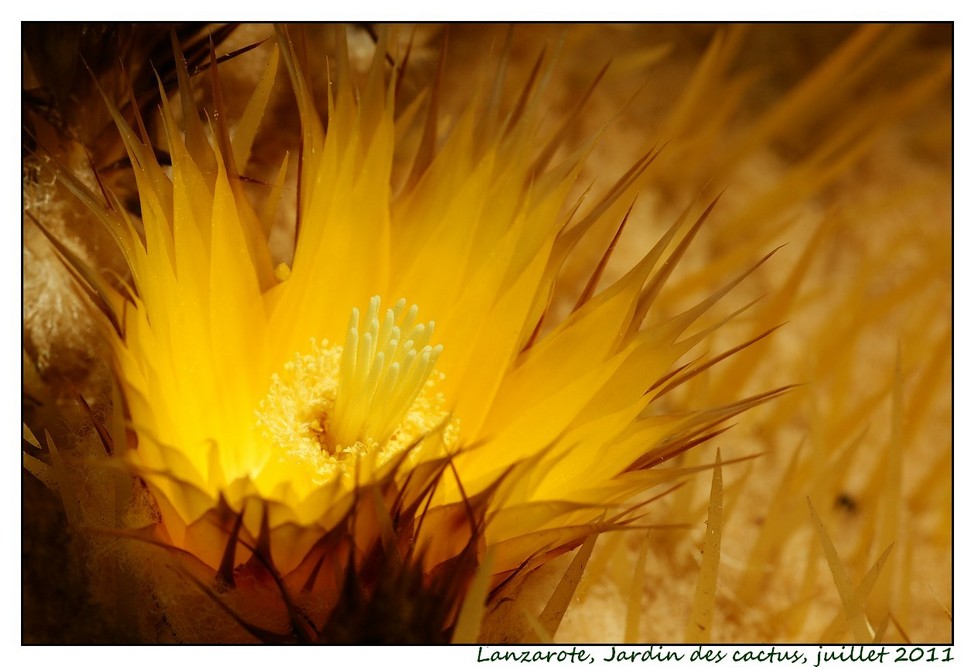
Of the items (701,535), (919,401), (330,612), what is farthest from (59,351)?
(919,401)

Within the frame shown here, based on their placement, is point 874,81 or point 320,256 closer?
point 320,256

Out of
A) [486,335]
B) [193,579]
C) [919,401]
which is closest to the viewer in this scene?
[193,579]

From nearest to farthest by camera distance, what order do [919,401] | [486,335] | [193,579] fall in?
[193,579], [486,335], [919,401]

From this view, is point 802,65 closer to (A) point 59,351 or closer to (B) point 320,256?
(B) point 320,256

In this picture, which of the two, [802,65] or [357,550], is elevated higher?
[802,65]
